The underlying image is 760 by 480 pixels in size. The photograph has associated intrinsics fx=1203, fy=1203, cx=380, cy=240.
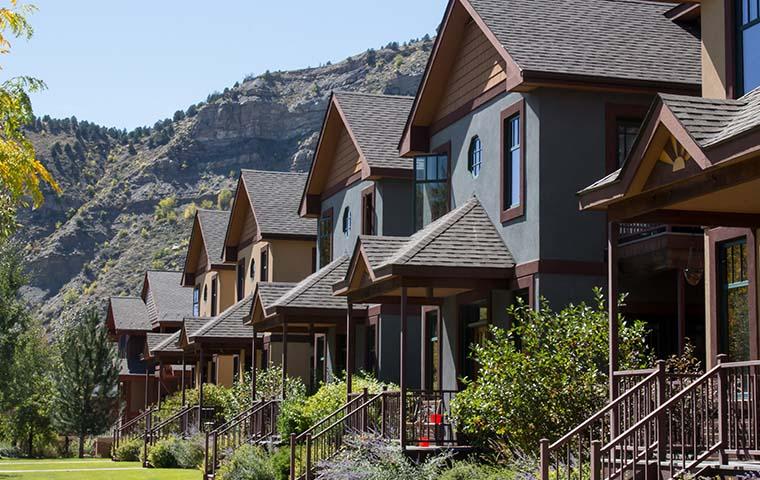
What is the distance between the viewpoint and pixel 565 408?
17.7m

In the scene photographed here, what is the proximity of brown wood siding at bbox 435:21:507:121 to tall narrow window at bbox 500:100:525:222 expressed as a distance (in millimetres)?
827

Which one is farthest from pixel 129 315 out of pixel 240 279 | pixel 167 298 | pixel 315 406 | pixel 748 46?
pixel 748 46

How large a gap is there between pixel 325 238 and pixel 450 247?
14.1 metres

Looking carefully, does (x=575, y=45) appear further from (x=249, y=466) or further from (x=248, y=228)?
(x=248, y=228)

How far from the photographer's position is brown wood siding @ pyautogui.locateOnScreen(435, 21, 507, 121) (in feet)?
77.5

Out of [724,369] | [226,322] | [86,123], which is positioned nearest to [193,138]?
[86,123]

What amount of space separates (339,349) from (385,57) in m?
121

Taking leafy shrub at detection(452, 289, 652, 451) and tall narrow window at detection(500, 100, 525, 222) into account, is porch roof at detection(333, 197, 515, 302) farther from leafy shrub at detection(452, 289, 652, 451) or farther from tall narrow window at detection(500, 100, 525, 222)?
leafy shrub at detection(452, 289, 652, 451)

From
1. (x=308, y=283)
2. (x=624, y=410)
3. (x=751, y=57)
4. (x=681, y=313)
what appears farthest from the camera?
(x=308, y=283)

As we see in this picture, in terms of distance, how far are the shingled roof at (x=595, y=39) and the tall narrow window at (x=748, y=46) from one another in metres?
4.90

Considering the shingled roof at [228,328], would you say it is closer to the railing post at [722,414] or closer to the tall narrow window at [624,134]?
the tall narrow window at [624,134]

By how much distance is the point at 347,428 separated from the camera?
906 inches

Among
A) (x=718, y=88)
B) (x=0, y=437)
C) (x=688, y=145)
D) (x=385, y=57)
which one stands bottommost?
(x=0, y=437)

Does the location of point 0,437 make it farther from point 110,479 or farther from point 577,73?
point 577,73
